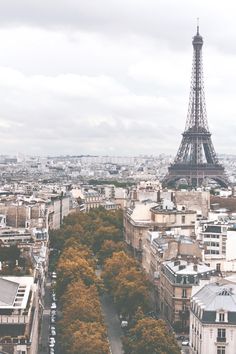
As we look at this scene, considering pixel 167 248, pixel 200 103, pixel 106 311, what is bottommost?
pixel 106 311

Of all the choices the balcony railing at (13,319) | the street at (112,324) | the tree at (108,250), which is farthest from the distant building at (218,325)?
the tree at (108,250)

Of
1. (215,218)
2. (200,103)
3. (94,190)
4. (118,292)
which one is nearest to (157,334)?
(118,292)

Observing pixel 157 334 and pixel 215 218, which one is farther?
pixel 215 218

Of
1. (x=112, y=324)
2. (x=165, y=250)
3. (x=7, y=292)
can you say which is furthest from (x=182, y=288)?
(x=7, y=292)

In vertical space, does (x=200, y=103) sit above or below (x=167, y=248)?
above

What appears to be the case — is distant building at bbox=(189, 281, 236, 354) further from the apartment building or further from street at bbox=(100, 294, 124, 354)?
the apartment building

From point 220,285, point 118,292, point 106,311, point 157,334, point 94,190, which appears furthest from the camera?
point 94,190

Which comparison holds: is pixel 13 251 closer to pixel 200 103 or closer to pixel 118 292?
pixel 118 292

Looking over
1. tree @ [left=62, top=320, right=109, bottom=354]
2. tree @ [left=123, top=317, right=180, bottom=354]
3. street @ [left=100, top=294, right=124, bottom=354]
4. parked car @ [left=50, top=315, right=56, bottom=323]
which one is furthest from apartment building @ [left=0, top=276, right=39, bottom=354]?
parked car @ [left=50, top=315, right=56, bottom=323]
